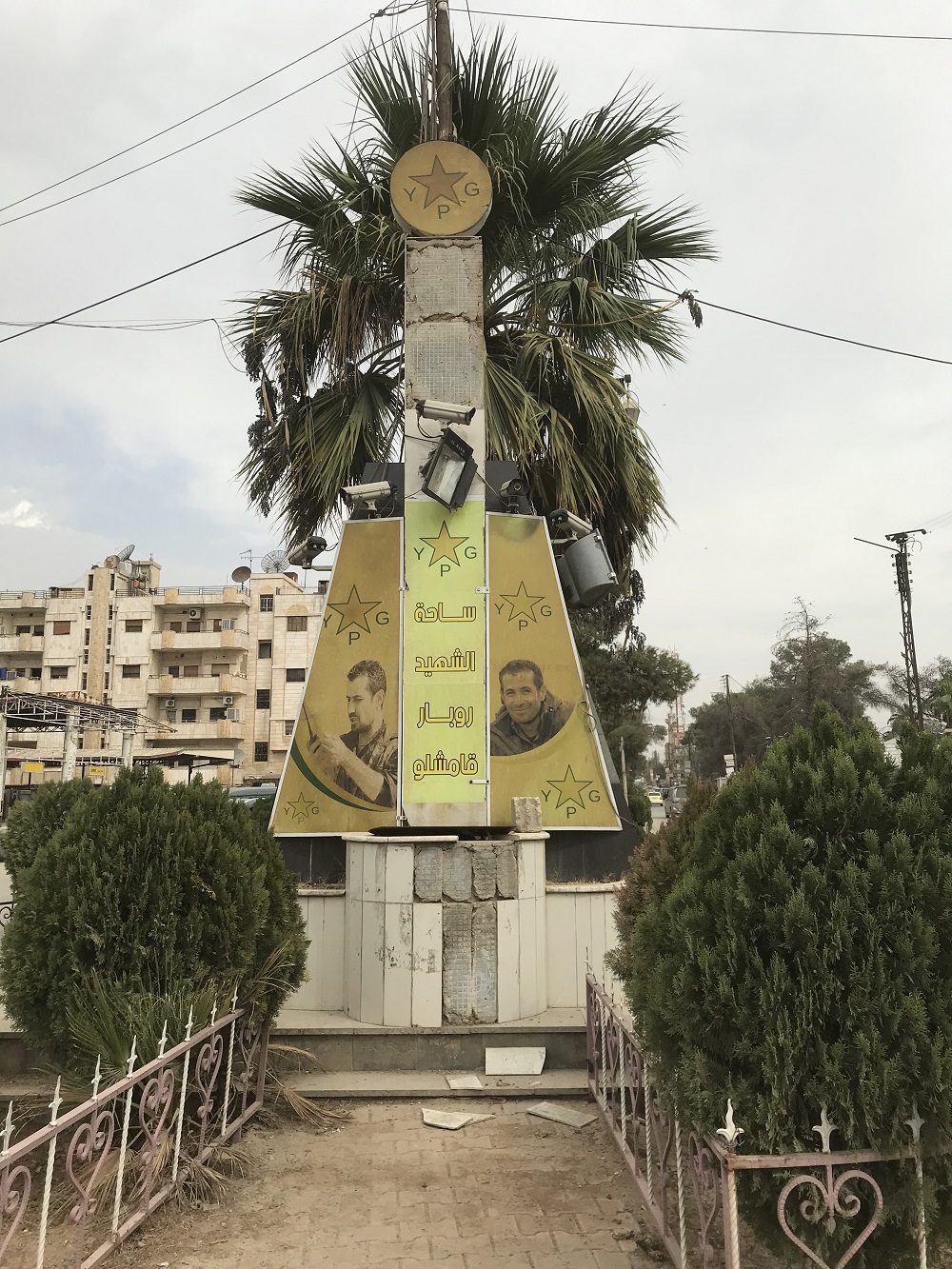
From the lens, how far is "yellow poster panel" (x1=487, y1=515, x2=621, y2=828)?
6863 mm

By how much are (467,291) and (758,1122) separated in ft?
21.2

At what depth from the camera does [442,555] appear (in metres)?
7.21

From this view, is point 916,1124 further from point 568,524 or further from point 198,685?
point 198,685

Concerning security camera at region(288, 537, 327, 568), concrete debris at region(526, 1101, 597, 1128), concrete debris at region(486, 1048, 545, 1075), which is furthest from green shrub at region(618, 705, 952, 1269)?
security camera at region(288, 537, 327, 568)

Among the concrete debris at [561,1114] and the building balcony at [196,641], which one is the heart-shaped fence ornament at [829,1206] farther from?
the building balcony at [196,641]

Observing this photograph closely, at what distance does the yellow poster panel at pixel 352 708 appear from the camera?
271 inches

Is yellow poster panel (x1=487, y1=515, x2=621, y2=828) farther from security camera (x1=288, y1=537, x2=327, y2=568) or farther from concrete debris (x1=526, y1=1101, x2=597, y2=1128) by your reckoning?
concrete debris (x1=526, y1=1101, x2=597, y2=1128)

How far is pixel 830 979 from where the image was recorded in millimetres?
2488

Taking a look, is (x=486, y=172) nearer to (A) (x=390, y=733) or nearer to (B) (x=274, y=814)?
(A) (x=390, y=733)

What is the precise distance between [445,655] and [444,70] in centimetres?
527

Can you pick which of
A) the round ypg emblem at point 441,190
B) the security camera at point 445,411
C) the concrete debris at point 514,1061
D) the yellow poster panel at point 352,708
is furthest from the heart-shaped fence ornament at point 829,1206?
the round ypg emblem at point 441,190

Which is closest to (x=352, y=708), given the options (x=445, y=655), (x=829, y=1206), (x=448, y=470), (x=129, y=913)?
(x=445, y=655)

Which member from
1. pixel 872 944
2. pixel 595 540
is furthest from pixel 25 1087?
pixel 595 540

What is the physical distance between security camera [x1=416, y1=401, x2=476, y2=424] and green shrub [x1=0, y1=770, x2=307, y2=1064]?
3748 mm
